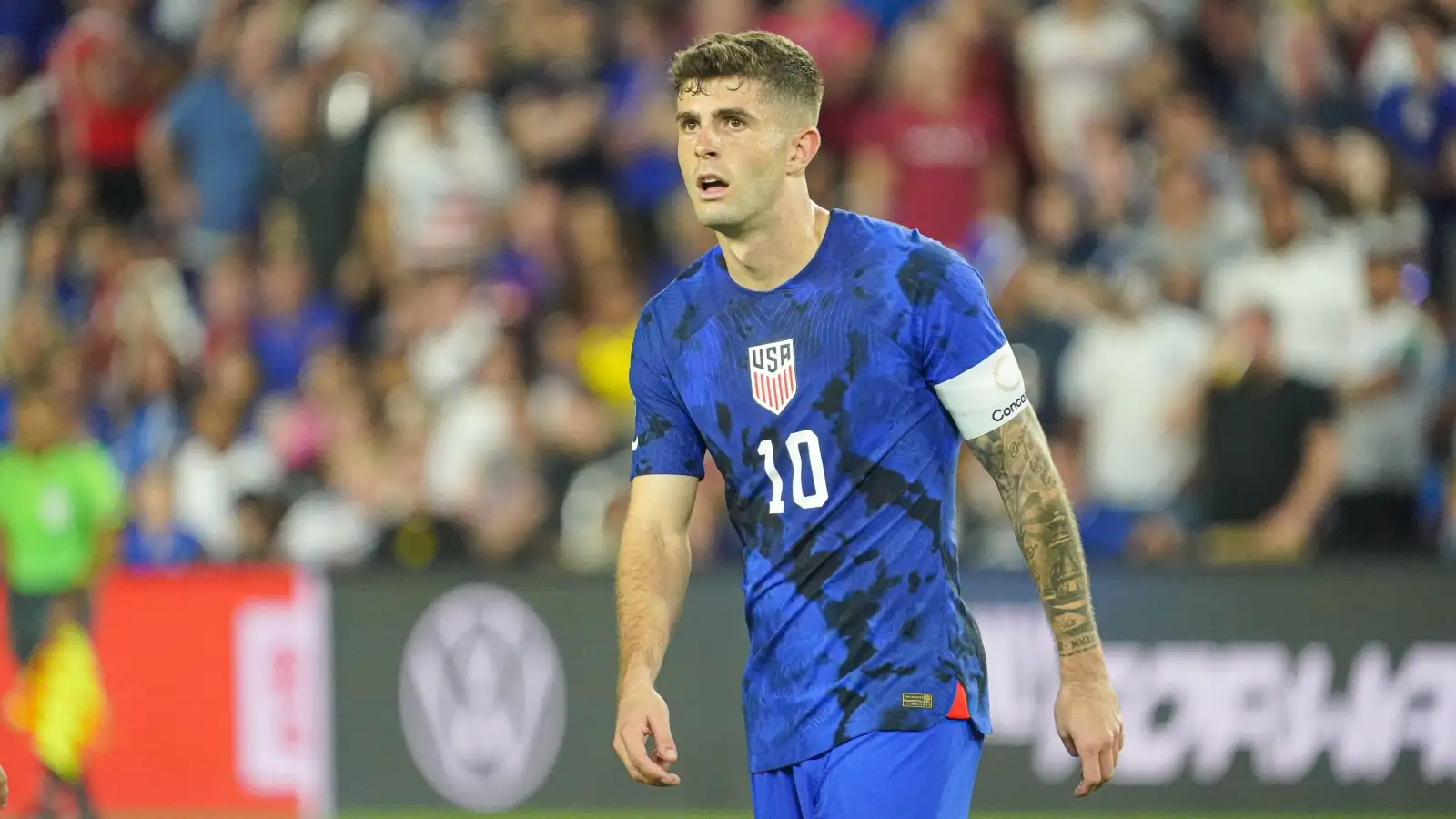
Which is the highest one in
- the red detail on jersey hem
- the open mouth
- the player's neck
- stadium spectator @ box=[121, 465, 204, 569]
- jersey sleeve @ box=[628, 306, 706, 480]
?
the open mouth

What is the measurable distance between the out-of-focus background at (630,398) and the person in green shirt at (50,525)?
33cm

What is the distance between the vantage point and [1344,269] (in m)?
10.9

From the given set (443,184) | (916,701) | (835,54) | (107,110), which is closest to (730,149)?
(916,701)

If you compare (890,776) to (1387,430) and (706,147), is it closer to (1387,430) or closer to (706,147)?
(706,147)

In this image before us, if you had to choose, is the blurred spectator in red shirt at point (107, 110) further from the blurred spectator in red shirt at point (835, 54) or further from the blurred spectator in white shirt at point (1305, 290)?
the blurred spectator in white shirt at point (1305, 290)

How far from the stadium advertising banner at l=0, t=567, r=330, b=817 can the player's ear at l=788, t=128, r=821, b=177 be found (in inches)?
280

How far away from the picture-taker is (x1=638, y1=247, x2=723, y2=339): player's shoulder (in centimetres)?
483

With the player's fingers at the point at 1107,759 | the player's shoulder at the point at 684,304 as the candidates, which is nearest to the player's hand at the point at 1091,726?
the player's fingers at the point at 1107,759

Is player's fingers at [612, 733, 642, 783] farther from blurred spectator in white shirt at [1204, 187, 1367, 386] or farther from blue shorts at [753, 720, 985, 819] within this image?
blurred spectator in white shirt at [1204, 187, 1367, 386]

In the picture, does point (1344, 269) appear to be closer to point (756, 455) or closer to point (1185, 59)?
point (1185, 59)

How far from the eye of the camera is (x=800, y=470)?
15.2 feet

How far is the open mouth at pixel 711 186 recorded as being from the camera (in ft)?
15.1

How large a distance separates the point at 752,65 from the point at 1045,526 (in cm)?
114

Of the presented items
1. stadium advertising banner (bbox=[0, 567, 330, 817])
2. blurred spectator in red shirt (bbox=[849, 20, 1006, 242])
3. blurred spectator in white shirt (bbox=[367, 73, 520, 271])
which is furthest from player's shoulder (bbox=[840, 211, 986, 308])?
blurred spectator in white shirt (bbox=[367, 73, 520, 271])
